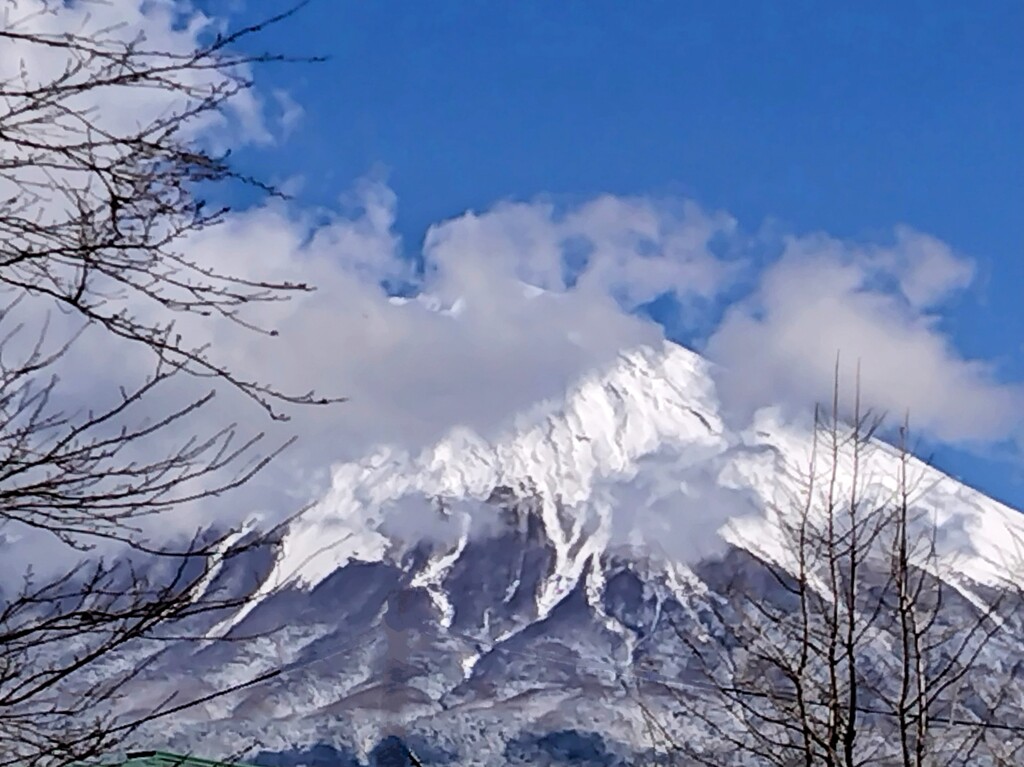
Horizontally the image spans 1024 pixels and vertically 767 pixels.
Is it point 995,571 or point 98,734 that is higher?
point 995,571

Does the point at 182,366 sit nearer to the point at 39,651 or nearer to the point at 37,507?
the point at 37,507

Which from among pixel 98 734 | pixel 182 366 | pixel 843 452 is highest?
pixel 843 452

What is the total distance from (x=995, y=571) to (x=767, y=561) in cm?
372

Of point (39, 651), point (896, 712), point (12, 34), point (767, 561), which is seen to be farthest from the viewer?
point (767, 561)

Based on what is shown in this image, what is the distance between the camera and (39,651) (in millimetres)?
4711

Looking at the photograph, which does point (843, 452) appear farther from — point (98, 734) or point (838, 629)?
point (98, 734)

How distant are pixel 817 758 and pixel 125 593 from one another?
15.1 ft

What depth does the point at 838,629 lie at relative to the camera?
805cm

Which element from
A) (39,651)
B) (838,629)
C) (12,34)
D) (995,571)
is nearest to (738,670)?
(838,629)

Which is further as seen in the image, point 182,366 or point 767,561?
point 767,561

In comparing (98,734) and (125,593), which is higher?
(125,593)

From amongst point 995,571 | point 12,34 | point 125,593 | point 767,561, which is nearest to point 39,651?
point 125,593

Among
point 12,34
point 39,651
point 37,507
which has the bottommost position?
point 39,651

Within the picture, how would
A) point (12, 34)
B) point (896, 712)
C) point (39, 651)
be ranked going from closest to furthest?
point (12, 34)
point (39, 651)
point (896, 712)
